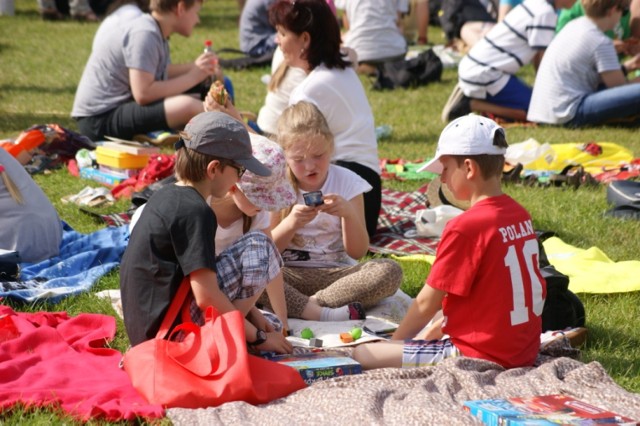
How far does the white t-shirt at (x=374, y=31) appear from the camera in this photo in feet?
38.7

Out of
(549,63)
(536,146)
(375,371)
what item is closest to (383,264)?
(375,371)

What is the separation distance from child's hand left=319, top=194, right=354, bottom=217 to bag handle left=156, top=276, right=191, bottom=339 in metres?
1.16

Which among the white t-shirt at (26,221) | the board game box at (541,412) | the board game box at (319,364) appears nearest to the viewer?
the board game box at (541,412)

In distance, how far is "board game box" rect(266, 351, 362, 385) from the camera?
3831 millimetres

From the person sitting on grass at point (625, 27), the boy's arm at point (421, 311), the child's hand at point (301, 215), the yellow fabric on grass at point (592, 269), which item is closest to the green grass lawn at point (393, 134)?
the yellow fabric on grass at point (592, 269)

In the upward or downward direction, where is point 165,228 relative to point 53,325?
upward

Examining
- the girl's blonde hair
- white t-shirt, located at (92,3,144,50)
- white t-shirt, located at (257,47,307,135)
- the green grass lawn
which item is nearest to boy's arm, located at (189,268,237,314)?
the green grass lawn

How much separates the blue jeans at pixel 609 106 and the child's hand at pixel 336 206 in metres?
5.18

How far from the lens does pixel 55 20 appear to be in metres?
17.4

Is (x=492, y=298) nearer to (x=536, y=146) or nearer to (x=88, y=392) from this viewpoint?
(x=88, y=392)

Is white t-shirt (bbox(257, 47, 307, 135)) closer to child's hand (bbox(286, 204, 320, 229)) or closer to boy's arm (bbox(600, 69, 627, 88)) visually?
child's hand (bbox(286, 204, 320, 229))

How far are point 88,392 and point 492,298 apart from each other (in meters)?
1.56

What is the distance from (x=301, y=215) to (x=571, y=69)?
552 centimetres

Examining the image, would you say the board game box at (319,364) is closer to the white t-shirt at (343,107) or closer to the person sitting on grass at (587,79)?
the white t-shirt at (343,107)
